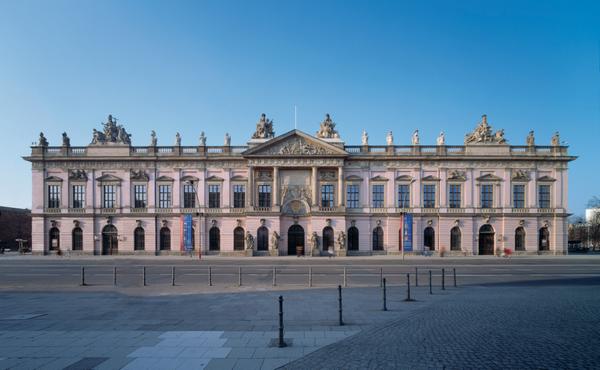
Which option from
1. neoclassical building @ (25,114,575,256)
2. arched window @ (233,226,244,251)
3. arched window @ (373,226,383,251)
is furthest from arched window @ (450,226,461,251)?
arched window @ (233,226,244,251)

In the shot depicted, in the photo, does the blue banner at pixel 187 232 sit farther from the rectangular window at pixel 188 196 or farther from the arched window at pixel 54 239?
the arched window at pixel 54 239

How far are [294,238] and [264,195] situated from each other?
22.2 ft

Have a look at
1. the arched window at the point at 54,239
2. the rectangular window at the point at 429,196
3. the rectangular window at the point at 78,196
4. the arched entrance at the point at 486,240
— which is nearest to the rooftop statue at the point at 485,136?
the rectangular window at the point at 429,196

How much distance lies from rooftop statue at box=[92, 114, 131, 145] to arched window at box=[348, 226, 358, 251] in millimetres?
31704

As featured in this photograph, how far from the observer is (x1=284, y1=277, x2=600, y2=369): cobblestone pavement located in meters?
6.64

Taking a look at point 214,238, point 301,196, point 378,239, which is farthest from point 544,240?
point 214,238

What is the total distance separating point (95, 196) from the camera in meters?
41.7

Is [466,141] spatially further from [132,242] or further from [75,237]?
[75,237]

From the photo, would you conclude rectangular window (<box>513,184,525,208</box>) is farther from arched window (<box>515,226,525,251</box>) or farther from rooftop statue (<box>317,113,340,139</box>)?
rooftop statue (<box>317,113,340,139</box>)

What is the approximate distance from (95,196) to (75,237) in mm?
6002

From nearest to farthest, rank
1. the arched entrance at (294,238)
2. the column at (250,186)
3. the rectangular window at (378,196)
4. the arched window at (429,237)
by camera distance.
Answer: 1. the column at (250,186)
2. the arched entrance at (294,238)
3. the arched window at (429,237)
4. the rectangular window at (378,196)

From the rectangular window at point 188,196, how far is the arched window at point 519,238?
137 feet

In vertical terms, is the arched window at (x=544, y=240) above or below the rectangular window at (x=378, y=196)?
below

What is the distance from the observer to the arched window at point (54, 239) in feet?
136
